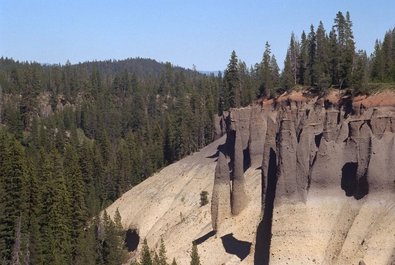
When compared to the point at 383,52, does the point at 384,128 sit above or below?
below

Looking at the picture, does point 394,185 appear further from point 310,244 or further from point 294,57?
point 294,57

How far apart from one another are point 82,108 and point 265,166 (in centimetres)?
11768

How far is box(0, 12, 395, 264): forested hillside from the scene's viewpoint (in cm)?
4872

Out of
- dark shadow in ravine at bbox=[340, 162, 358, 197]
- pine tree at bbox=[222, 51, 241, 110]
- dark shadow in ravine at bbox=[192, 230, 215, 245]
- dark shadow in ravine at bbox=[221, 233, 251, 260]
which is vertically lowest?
dark shadow in ravine at bbox=[192, 230, 215, 245]

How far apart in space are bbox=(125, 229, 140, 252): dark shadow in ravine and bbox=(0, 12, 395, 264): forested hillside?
10.4 ft

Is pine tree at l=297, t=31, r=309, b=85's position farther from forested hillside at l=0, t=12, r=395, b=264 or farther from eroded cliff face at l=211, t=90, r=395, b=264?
eroded cliff face at l=211, t=90, r=395, b=264

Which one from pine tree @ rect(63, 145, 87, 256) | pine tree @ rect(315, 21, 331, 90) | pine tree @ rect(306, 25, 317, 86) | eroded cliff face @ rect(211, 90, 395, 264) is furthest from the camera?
pine tree @ rect(306, 25, 317, 86)

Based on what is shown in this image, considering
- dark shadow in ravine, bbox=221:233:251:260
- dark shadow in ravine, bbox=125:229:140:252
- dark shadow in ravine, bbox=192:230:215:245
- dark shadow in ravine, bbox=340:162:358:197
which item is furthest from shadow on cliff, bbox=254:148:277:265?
dark shadow in ravine, bbox=125:229:140:252

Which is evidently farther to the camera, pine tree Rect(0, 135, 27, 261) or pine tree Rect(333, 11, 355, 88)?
pine tree Rect(333, 11, 355, 88)

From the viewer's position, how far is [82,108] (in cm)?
15262

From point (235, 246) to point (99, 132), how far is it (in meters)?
94.3

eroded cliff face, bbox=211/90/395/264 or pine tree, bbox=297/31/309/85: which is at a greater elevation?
pine tree, bbox=297/31/309/85

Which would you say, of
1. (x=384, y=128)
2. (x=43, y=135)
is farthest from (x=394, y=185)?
(x=43, y=135)

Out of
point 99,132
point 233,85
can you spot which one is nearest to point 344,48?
point 233,85
